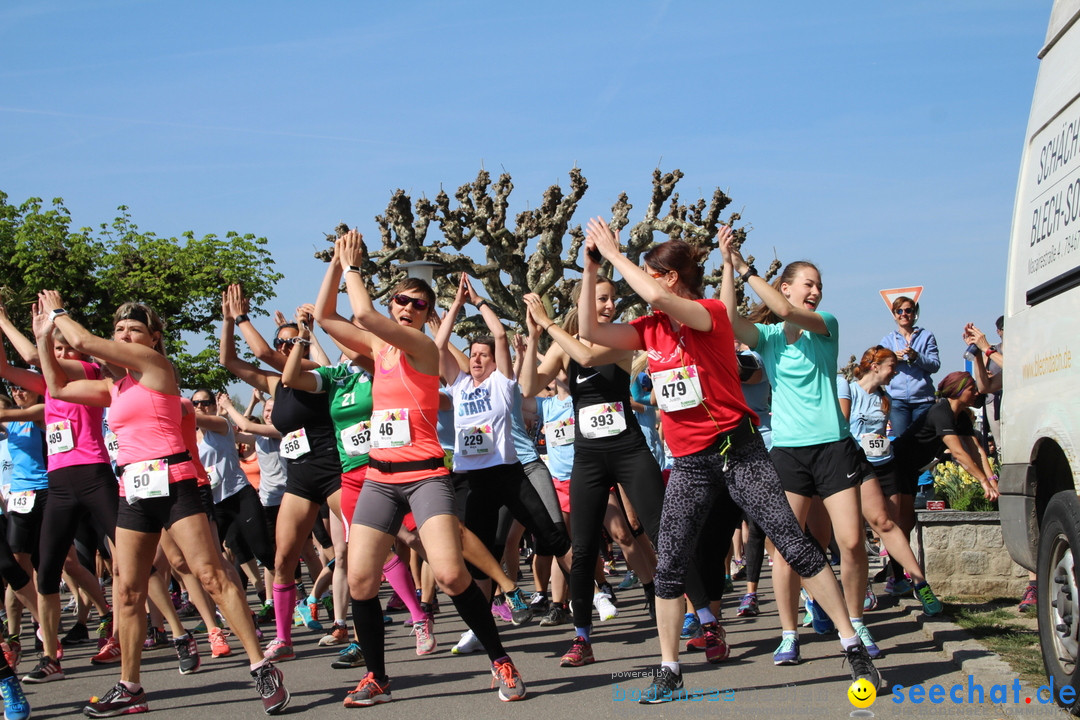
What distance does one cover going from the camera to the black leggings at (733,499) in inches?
203

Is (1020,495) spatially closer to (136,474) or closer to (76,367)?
(136,474)

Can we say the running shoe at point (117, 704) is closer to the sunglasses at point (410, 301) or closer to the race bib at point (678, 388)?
the sunglasses at point (410, 301)

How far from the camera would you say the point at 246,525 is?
9.67m

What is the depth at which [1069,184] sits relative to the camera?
14.8ft

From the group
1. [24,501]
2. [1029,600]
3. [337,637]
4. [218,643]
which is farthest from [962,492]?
[24,501]

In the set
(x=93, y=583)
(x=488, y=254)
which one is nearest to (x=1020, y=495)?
(x=93, y=583)

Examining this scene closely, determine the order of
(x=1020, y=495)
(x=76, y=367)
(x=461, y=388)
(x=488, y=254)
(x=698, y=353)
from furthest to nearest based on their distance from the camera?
(x=488, y=254) < (x=461, y=388) < (x=76, y=367) < (x=698, y=353) < (x=1020, y=495)

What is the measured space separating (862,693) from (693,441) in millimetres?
1340

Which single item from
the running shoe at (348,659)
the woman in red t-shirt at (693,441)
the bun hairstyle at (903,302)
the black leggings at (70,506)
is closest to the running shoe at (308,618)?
the running shoe at (348,659)

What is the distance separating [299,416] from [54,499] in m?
1.67

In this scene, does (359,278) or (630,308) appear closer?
(359,278)

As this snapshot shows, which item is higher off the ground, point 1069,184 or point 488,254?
point 488,254

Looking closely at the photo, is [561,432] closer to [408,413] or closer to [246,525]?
[246,525]

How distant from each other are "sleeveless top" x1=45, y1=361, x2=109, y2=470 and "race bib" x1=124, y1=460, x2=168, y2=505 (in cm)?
168
